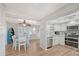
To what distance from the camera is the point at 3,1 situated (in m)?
1.75

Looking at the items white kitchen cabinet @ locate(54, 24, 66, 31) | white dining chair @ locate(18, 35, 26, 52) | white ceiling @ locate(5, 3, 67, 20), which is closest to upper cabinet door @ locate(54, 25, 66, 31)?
white kitchen cabinet @ locate(54, 24, 66, 31)

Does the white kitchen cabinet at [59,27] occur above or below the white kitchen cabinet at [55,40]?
above

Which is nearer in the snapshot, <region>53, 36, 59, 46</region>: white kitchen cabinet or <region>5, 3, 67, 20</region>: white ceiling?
<region>5, 3, 67, 20</region>: white ceiling

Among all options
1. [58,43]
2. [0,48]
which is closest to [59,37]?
[58,43]

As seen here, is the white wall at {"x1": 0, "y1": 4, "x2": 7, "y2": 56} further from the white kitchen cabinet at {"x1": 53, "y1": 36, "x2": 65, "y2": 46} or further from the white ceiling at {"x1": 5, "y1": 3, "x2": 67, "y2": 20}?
the white kitchen cabinet at {"x1": 53, "y1": 36, "x2": 65, "y2": 46}

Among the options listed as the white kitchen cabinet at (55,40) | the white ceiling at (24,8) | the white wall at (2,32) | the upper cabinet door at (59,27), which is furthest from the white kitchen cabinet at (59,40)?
the white wall at (2,32)

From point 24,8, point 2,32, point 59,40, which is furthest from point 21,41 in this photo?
point 59,40

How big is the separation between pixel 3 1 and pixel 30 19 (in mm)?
735

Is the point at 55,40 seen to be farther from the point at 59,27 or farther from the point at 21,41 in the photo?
the point at 21,41

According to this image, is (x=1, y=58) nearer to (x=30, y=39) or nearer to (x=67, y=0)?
(x=30, y=39)

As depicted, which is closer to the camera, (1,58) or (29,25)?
(1,58)

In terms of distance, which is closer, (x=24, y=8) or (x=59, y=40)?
(x=24, y=8)

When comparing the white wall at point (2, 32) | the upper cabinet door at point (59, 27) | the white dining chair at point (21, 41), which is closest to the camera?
the white wall at point (2, 32)

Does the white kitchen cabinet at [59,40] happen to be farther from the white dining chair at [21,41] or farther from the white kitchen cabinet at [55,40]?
the white dining chair at [21,41]
